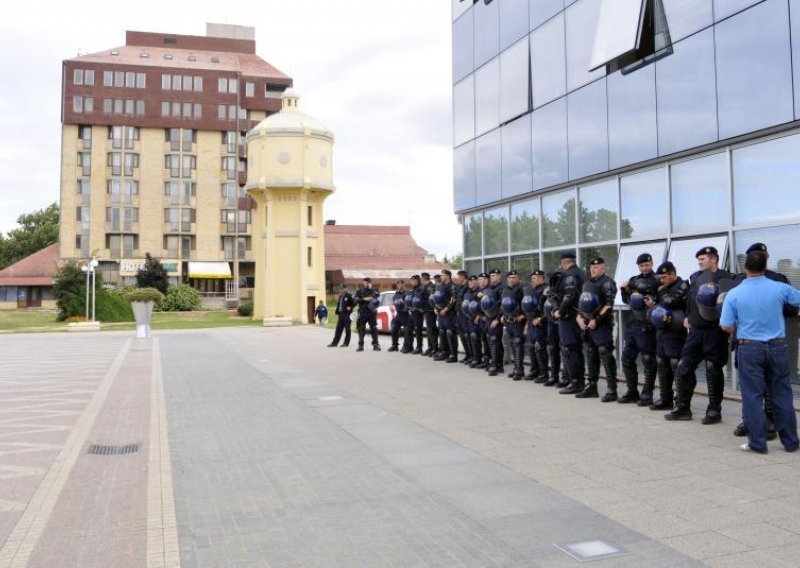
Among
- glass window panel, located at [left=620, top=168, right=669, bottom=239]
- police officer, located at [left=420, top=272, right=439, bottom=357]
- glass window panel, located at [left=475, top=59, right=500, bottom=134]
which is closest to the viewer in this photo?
glass window panel, located at [left=620, top=168, right=669, bottom=239]

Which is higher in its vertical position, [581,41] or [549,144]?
[581,41]

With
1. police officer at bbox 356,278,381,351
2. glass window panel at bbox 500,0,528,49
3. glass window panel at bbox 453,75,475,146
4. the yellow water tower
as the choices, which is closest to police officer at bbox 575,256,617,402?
glass window panel at bbox 500,0,528,49

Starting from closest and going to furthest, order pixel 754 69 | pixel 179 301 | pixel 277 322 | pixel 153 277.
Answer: pixel 754 69, pixel 277 322, pixel 179 301, pixel 153 277

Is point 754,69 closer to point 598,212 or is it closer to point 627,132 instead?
point 627,132

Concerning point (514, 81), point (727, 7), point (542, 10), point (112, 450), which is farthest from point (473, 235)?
point (112, 450)

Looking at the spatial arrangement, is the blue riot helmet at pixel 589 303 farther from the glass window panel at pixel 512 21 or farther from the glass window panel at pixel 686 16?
the glass window panel at pixel 512 21

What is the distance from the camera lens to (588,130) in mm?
12859

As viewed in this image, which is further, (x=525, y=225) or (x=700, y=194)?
(x=525, y=225)

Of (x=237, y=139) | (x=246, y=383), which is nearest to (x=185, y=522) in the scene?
(x=246, y=383)

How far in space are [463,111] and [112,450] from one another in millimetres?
12838

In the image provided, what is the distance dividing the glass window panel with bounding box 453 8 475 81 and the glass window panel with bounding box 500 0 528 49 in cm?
149

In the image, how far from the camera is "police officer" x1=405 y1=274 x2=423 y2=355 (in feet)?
54.5

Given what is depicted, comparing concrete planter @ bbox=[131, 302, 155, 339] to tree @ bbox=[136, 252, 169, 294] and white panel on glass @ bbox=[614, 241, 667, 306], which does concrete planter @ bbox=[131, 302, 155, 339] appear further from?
tree @ bbox=[136, 252, 169, 294]

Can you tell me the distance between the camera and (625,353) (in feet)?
30.5
